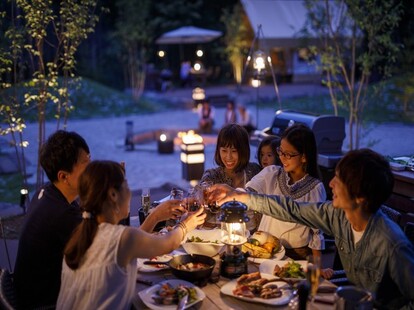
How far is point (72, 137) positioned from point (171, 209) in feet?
2.35

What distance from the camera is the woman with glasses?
10.9ft

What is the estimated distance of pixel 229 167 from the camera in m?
4.08

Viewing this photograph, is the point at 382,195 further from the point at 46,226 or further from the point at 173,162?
the point at 173,162

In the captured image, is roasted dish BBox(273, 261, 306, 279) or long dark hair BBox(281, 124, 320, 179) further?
long dark hair BBox(281, 124, 320, 179)

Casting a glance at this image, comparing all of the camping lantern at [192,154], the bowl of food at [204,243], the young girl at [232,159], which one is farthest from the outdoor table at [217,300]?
the camping lantern at [192,154]

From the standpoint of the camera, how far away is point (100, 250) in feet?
7.55

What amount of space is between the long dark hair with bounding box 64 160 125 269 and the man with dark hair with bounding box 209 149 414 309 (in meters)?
1.09

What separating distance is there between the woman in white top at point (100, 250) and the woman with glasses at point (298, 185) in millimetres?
1278

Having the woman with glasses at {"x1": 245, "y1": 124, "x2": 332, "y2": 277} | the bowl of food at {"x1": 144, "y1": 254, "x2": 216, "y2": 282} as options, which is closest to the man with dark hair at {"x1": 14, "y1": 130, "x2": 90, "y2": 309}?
the bowl of food at {"x1": 144, "y1": 254, "x2": 216, "y2": 282}

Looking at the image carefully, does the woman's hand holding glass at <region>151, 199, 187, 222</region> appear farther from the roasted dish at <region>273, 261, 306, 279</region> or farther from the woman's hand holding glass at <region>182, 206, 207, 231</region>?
the roasted dish at <region>273, 261, 306, 279</region>

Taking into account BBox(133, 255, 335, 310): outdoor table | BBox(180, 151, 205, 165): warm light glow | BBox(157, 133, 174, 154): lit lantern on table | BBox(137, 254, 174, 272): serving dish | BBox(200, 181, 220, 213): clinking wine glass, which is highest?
BBox(200, 181, 220, 213): clinking wine glass

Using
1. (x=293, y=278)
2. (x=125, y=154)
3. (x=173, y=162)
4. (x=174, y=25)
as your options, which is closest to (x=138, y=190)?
(x=173, y=162)

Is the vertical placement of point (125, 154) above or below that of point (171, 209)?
below

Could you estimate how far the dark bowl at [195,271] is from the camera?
259 cm
